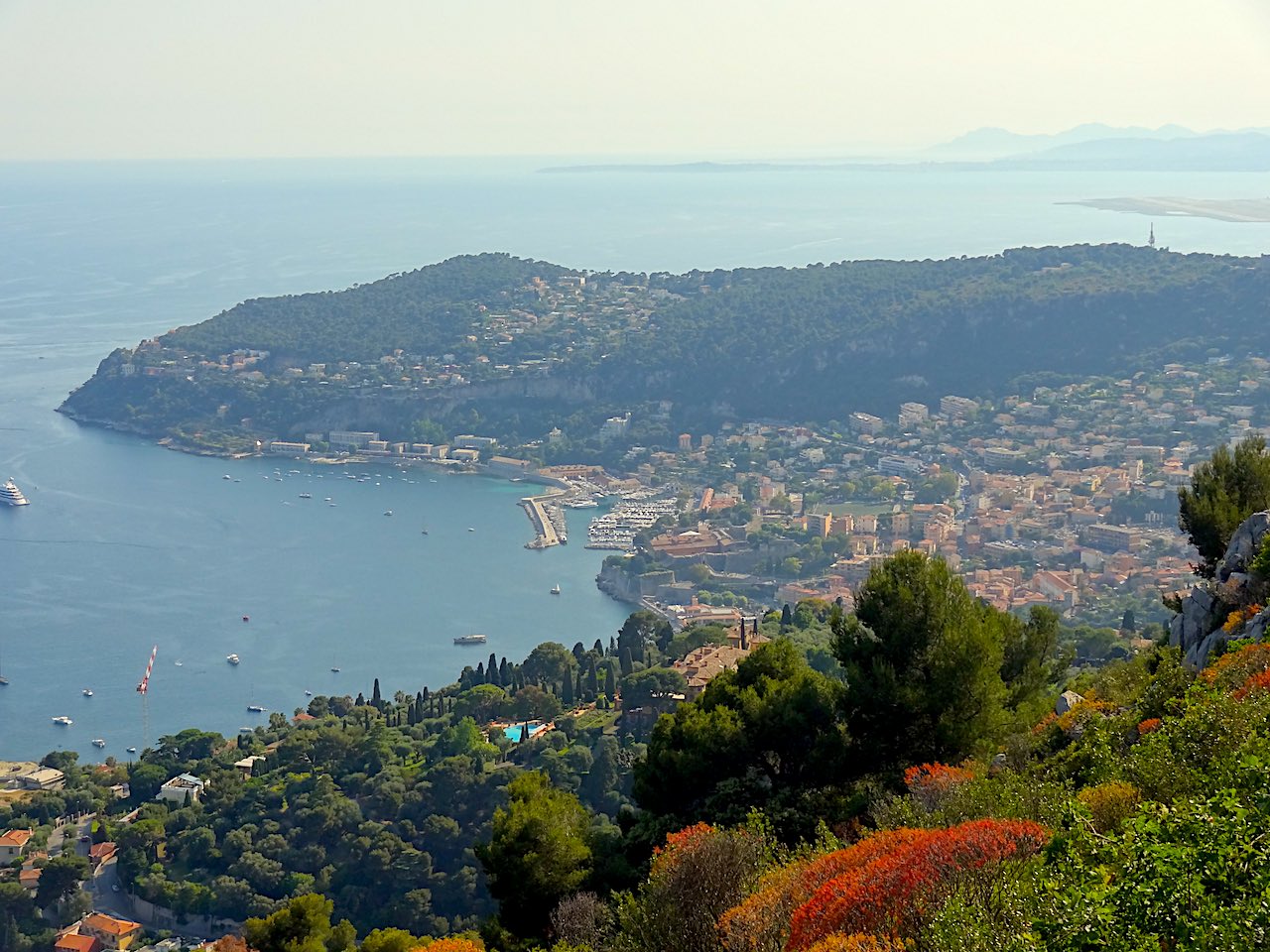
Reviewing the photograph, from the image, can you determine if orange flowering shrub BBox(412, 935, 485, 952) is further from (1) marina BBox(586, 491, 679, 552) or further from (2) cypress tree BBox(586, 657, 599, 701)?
(1) marina BBox(586, 491, 679, 552)

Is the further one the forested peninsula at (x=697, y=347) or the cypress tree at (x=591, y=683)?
the forested peninsula at (x=697, y=347)

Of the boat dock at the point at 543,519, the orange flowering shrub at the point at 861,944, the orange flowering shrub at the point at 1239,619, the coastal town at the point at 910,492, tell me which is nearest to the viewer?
the orange flowering shrub at the point at 861,944

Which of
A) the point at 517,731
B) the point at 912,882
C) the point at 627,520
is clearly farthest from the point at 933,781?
the point at 627,520

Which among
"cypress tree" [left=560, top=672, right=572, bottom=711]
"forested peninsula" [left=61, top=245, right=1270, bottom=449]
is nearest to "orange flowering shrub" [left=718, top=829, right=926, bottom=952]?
"cypress tree" [left=560, top=672, right=572, bottom=711]

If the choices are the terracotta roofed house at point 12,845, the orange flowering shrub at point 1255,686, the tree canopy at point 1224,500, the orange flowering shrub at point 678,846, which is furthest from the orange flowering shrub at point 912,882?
the terracotta roofed house at point 12,845

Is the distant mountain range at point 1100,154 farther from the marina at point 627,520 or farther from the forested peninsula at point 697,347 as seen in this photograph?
the marina at point 627,520

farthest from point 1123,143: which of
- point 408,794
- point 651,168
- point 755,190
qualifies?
point 408,794

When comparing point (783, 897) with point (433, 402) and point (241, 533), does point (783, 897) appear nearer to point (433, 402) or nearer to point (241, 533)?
point (241, 533)
